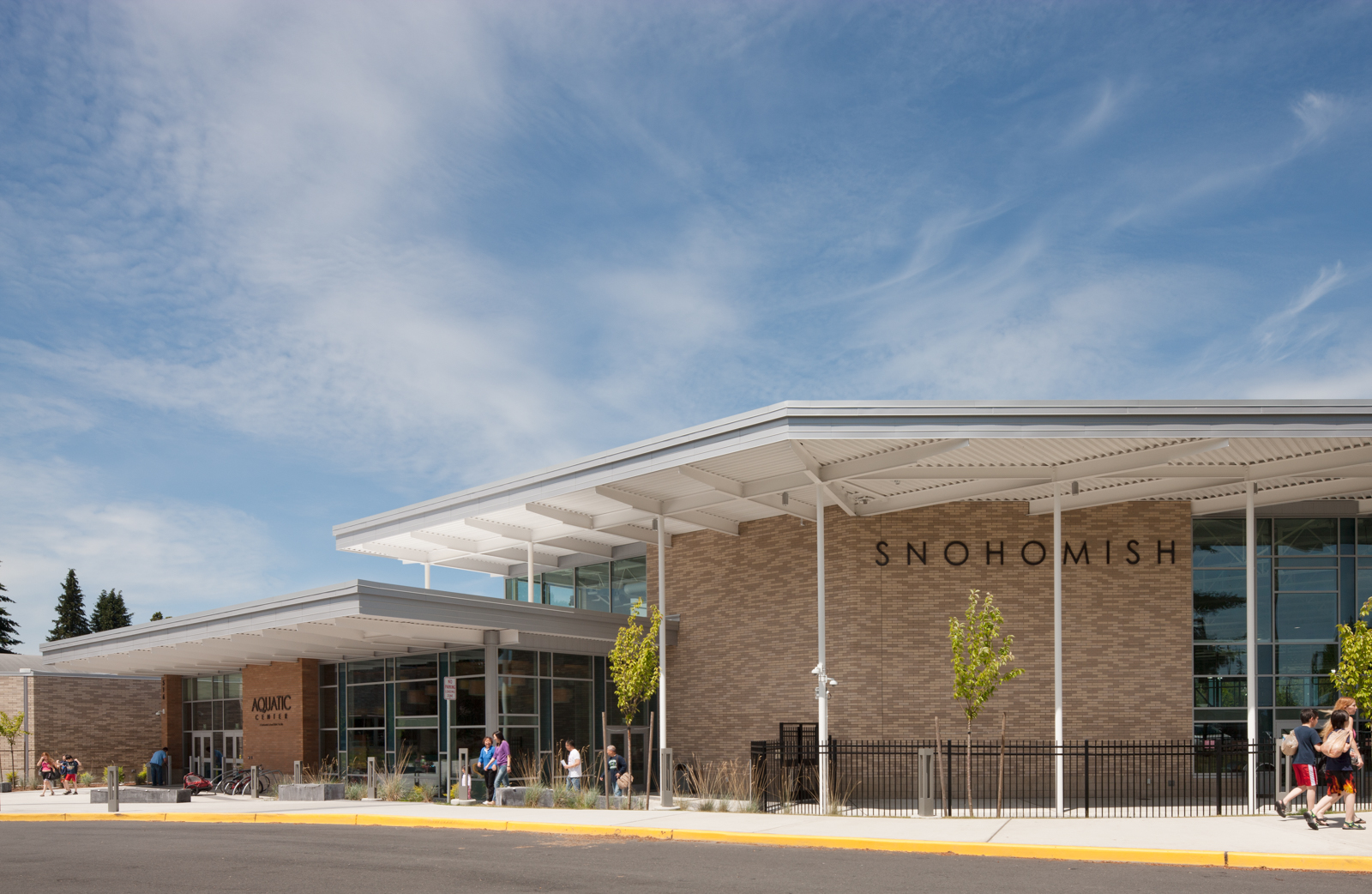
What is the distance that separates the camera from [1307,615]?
25.9 m

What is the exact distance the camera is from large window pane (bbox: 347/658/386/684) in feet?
98.8

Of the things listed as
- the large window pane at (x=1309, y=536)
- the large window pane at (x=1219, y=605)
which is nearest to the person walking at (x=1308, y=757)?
the large window pane at (x=1219, y=605)

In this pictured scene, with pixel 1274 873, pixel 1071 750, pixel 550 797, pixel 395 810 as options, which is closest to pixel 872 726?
pixel 1071 750

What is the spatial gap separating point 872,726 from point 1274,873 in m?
13.0

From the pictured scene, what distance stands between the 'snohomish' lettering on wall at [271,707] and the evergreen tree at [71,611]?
170 feet

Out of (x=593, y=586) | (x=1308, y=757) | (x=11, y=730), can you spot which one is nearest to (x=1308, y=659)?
(x=1308, y=757)

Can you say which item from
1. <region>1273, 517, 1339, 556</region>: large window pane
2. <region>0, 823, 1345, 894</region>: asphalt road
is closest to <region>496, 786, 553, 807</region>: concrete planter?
<region>0, 823, 1345, 894</region>: asphalt road

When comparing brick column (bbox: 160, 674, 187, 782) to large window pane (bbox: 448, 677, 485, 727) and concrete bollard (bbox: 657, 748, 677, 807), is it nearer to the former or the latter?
large window pane (bbox: 448, 677, 485, 727)

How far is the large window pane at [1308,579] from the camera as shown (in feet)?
85.0

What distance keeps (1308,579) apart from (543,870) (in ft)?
68.0

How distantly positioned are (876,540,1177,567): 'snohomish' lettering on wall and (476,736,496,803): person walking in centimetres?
932

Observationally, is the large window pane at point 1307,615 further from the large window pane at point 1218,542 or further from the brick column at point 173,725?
the brick column at point 173,725

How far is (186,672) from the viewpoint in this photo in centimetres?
3769

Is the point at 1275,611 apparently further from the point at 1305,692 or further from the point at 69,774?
the point at 69,774
